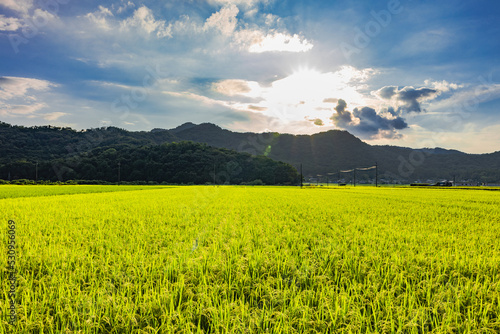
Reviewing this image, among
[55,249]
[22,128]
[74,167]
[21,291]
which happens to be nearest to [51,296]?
[21,291]

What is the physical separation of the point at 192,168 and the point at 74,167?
3870 cm

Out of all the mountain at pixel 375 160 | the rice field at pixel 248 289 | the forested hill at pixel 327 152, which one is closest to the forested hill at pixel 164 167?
the forested hill at pixel 327 152

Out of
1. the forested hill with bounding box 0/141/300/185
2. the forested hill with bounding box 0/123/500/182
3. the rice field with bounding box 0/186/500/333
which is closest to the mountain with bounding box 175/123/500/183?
the forested hill with bounding box 0/123/500/182

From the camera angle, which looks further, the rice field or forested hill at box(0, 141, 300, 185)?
forested hill at box(0, 141, 300, 185)

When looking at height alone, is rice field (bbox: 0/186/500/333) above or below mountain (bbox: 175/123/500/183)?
below

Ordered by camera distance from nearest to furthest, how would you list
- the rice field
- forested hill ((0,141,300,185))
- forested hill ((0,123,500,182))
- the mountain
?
the rice field
forested hill ((0,141,300,185))
forested hill ((0,123,500,182))
the mountain

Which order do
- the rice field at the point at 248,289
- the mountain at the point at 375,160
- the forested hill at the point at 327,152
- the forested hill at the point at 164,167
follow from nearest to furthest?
the rice field at the point at 248,289 → the forested hill at the point at 164,167 → the forested hill at the point at 327,152 → the mountain at the point at 375,160

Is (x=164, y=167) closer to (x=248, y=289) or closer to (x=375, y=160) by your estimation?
(x=248, y=289)

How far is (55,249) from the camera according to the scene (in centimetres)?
512

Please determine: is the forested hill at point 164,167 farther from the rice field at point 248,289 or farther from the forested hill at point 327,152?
the rice field at point 248,289

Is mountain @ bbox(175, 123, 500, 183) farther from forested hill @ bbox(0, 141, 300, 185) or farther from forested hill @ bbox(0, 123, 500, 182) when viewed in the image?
forested hill @ bbox(0, 141, 300, 185)

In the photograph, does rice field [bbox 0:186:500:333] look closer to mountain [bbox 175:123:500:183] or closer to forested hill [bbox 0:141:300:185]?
forested hill [bbox 0:141:300:185]

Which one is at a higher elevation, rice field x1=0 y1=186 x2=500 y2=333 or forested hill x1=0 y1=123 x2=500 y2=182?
forested hill x1=0 y1=123 x2=500 y2=182

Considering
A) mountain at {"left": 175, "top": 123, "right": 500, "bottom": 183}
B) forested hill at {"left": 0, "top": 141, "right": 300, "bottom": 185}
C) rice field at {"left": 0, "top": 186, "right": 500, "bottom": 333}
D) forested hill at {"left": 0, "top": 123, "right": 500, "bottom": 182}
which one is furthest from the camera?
mountain at {"left": 175, "top": 123, "right": 500, "bottom": 183}
